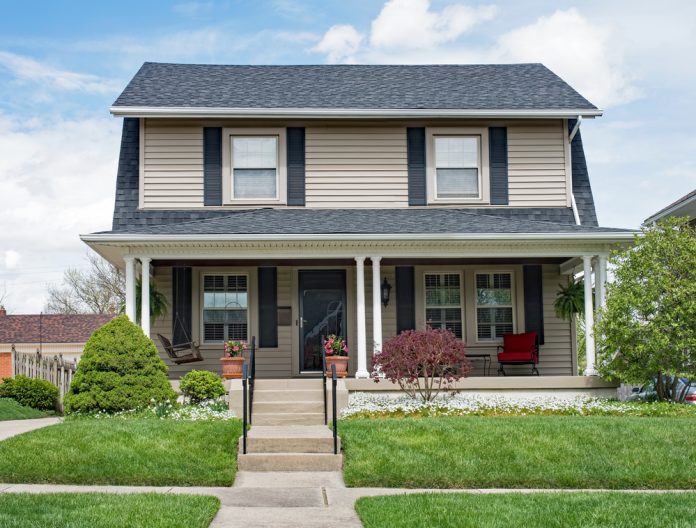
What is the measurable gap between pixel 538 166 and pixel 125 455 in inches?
425

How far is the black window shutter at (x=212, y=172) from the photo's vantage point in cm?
1680

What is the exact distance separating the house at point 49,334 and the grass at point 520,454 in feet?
104

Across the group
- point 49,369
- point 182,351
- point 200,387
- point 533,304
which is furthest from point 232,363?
point 49,369

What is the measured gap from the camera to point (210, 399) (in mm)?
14172

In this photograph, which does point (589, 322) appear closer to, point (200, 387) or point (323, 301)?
point (323, 301)

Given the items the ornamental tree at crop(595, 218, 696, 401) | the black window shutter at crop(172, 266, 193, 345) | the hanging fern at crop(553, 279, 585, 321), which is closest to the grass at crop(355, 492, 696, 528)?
the ornamental tree at crop(595, 218, 696, 401)

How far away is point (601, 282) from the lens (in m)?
15.5

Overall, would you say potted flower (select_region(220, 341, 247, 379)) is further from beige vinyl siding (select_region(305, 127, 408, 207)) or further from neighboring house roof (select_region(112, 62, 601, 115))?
neighboring house roof (select_region(112, 62, 601, 115))

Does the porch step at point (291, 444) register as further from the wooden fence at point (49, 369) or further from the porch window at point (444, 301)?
the wooden fence at point (49, 369)

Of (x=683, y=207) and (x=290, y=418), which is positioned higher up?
(x=683, y=207)

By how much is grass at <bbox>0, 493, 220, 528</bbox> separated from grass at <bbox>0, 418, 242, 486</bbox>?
823 millimetres

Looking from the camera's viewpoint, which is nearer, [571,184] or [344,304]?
[344,304]

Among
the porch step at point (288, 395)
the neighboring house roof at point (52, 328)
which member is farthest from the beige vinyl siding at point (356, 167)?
the neighboring house roof at point (52, 328)

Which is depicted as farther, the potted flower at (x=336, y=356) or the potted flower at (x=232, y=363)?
the potted flower at (x=232, y=363)
